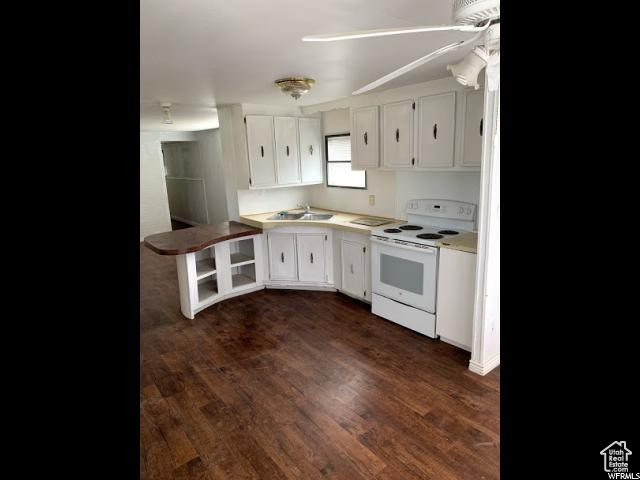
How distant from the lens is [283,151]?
461cm

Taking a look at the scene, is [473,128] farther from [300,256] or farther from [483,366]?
[300,256]

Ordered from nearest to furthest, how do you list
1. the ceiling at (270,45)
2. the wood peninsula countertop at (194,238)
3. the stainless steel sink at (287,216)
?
the ceiling at (270,45)
the wood peninsula countertop at (194,238)
the stainless steel sink at (287,216)

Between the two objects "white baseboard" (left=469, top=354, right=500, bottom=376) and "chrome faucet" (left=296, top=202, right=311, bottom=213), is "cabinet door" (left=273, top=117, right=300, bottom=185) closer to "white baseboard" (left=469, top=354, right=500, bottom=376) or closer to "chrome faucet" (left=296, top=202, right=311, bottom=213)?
"chrome faucet" (left=296, top=202, right=311, bottom=213)

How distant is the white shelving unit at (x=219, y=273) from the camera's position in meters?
3.81

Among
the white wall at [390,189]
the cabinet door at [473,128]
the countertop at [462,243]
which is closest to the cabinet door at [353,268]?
the white wall at [390,189]

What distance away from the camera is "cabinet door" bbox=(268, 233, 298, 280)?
14.6 feet

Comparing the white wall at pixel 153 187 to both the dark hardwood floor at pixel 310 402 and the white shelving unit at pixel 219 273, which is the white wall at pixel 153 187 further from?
the dark hardwood floor at pixel 310 402

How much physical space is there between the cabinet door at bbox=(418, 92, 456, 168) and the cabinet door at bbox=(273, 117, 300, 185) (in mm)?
1772

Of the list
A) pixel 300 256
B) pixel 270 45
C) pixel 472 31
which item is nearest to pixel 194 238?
pixel 300 256

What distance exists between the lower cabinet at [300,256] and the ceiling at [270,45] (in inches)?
60.9

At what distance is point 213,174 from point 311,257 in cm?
399

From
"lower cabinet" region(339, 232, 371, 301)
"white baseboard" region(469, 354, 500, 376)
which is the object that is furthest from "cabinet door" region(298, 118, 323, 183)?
"white baseboard" region(469, 354, 500, 376)
